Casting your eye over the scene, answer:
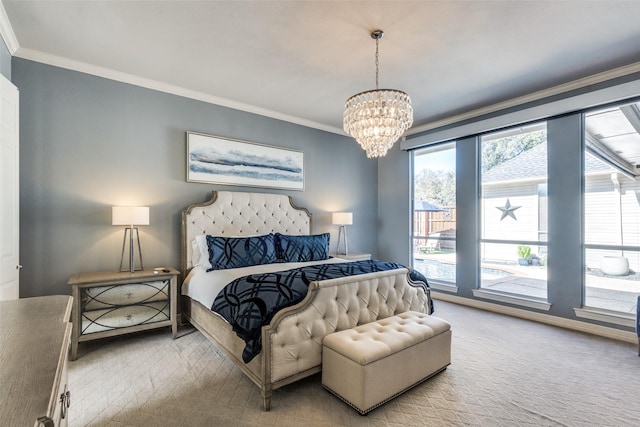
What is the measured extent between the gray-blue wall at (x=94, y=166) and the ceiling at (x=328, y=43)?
236 mm

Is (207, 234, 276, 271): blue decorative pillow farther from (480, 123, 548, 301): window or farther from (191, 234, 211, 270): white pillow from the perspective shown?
(480, 123, 548, 301): window

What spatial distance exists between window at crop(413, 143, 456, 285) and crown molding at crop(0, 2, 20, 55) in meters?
5.12

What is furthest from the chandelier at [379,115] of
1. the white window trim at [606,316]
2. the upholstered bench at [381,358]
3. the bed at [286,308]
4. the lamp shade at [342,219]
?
the white window trim at [606,316]

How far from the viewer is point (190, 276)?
353cm

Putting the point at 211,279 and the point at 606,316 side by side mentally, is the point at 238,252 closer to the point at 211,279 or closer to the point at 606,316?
the point at 211,279

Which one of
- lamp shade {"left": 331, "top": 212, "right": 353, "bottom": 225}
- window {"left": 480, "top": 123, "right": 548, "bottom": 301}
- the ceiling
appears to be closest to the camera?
the ceiling

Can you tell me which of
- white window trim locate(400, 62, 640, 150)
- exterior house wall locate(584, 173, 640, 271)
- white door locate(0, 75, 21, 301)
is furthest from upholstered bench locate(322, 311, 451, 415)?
white window trim locate(400, 62, 640, 150)

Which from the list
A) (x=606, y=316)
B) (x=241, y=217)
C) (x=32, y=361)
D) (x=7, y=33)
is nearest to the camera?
Answer: (x=32, y=361)

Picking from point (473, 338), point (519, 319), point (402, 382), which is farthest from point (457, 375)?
point (519, 319)

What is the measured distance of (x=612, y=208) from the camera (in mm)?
3447

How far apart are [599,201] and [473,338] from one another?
84.3 inches

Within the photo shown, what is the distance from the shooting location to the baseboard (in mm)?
3297

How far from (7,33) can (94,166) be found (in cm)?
123

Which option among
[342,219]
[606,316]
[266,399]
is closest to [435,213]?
[342,219]
